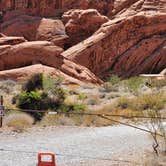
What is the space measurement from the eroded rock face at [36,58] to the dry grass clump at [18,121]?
1900cm

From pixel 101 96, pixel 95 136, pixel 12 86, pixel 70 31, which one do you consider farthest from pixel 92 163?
pixel 70 31

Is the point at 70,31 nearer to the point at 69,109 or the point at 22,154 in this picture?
the point at 69,109

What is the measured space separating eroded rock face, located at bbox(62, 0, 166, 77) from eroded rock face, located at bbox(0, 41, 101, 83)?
336cm

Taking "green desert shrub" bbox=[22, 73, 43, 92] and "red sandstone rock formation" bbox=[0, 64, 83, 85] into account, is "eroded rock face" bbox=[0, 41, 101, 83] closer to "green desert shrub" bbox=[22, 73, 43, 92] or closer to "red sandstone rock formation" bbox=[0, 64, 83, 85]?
"red sandstone rock formation" bbox=[0, 64, 83, 85]

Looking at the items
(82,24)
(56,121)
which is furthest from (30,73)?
(56,121)

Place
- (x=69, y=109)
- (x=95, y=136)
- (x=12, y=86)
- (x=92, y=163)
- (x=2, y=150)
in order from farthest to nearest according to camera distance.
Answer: (x=12, y=86) < (x=69, y=109) < (x=95, y=136) < (x=2, y=150) < (x=92, y=163)

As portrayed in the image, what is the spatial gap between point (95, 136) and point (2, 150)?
13.6 ft

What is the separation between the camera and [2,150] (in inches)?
427

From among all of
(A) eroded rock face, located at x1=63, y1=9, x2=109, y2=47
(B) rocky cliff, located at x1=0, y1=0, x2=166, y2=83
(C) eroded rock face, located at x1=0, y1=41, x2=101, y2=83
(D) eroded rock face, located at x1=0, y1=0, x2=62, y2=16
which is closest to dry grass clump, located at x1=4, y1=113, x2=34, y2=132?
(B) rocky cliff, located at x1=0, y1=0, x2=166, y2=83

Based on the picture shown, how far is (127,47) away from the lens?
4172cm

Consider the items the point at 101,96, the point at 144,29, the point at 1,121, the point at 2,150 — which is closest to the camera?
the point at 2,150

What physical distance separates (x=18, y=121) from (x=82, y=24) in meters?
29.5

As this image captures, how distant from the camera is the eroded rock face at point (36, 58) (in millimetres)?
36344

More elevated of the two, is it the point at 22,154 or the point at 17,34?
the point at 22,154
